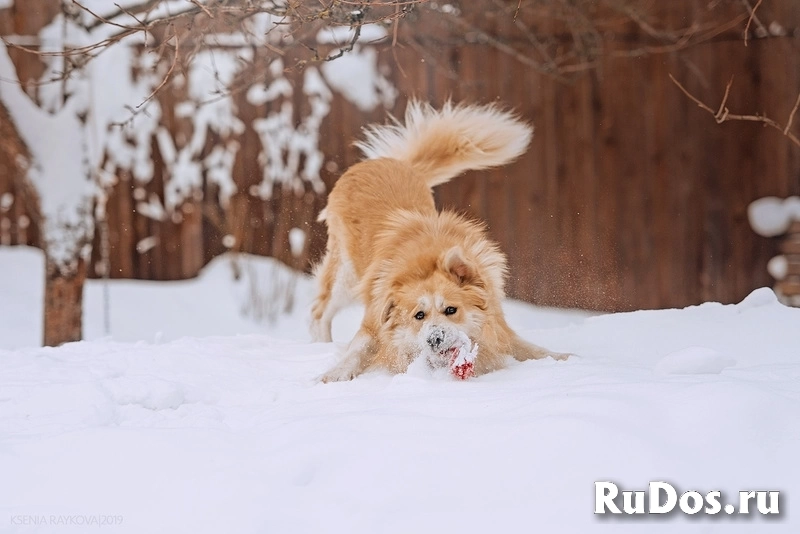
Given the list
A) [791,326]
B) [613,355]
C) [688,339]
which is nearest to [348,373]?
[613,355]

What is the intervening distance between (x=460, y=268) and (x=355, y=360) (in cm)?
60

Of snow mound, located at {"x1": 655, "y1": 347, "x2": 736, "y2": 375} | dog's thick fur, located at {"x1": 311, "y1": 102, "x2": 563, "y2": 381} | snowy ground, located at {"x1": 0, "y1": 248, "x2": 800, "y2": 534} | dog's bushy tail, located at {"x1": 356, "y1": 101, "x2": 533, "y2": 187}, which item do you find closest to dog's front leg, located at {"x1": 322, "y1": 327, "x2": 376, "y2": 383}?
dog's thick fur, located at {"x1": 311, "y1": 102, "x2": 563, "y2": 381}

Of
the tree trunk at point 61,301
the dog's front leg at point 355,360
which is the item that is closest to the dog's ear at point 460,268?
the dog's front leg at point 355,360

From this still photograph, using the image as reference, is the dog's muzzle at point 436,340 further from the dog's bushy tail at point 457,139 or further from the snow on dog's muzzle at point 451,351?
the dog's bushy tail at point 457,139

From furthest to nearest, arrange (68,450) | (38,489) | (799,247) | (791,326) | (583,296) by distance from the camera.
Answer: (583,296) < (799,247) < (791,326) < (68,450) < (38,489)

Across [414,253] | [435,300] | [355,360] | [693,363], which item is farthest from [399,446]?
[414,253]

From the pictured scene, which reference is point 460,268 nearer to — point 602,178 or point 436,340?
point 436,340

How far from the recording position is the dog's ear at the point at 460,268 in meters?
3.30

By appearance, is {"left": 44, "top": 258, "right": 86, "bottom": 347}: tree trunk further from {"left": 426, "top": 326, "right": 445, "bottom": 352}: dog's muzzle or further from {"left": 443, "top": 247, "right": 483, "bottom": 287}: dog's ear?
{"left": 426, "top": 326, "right": 445, "bottom": 352}: dog's muzzle

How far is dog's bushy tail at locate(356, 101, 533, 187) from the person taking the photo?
15.3ft

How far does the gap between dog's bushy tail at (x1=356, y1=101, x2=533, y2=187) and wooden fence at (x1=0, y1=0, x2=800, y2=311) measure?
8.94ft

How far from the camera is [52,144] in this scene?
5262 mm

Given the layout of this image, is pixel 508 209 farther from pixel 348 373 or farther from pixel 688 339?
pixel 348 373

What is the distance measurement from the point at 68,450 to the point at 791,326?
3080 mm
